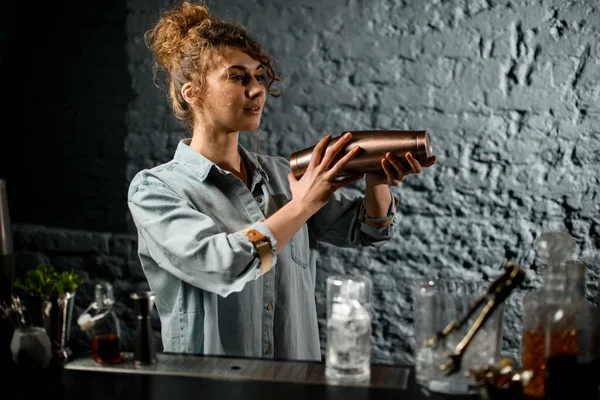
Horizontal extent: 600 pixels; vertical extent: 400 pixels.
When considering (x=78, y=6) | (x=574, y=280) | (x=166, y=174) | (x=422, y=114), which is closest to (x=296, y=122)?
(x=422, y=114)

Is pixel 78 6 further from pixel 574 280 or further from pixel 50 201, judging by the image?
pixel 574 280

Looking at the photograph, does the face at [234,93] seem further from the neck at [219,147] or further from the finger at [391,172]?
the finger at [391,172]

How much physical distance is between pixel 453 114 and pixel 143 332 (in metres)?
2.03

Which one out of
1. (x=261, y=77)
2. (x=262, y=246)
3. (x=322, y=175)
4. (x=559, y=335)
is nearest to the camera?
(x=559, y=335)

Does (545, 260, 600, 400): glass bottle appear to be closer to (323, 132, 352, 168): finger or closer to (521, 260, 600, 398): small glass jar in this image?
(521, 260, 600, 398): small glass jar

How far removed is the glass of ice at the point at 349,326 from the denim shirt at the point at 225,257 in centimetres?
33

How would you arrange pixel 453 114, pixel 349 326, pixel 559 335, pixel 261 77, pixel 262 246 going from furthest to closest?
1. pixel 453 114
2. pixel 261 77
3. pixel 262 246
4. pixel 349 326
5. pixel 559 335

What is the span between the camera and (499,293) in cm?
127

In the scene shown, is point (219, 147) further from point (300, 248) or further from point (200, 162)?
point (300, 248)

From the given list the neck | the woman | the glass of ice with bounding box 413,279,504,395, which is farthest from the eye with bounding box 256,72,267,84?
the glass of ice with bounding box 413,279,504,395

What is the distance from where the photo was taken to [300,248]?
2.03 meters

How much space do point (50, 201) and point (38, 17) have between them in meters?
0.86

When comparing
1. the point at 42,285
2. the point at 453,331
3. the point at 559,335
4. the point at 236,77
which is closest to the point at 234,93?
the point at 236,77

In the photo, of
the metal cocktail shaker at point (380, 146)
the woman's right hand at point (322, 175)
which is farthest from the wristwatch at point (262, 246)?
the metal cocktail shaker at point (380, 146)
